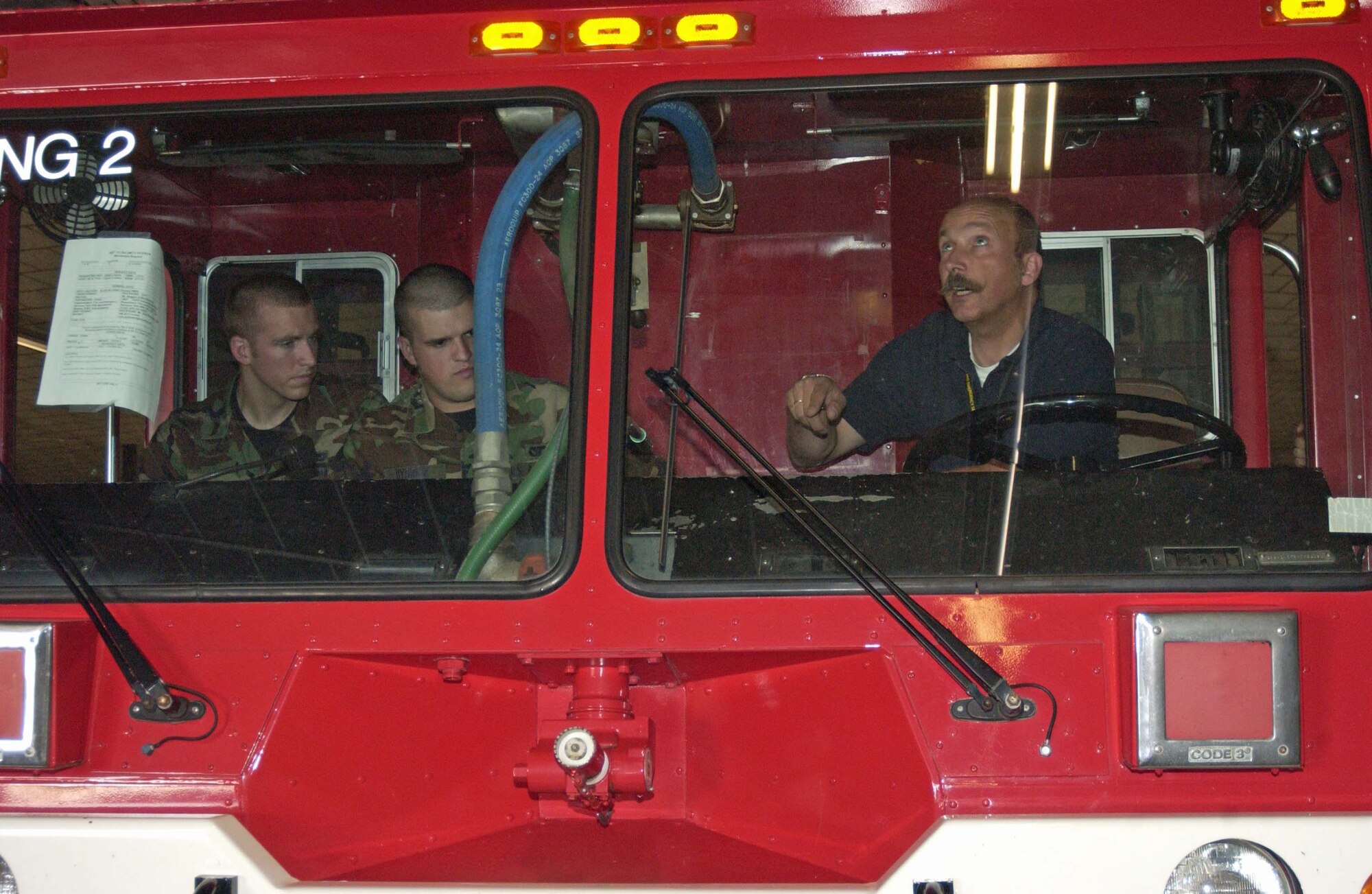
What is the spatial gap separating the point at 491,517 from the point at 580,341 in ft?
1.17

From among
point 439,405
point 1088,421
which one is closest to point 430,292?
point 439,405

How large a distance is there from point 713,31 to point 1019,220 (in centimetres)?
73

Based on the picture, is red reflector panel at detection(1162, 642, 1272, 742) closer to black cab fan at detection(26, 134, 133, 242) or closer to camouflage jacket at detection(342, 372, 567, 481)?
camouflage jacket at detection(342, 372, 567, 481)

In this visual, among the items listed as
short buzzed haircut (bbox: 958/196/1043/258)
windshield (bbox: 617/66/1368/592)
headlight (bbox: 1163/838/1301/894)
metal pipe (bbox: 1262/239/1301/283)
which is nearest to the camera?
headlight (bbox: 1163/838/1301/894)

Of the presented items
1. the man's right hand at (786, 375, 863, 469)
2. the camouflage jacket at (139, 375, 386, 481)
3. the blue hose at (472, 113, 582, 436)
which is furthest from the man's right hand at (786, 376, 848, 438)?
the camouflage jacket at (139, 375, 386, 481)

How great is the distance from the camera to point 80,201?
2592 mm

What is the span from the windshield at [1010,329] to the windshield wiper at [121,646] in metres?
0.82

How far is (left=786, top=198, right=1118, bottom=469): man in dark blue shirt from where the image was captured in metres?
2.42

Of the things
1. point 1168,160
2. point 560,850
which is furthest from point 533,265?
point 1168,160

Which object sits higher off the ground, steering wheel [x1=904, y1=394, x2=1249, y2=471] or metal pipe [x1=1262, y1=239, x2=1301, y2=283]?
metal pipe [x1=1262, y1=239, x2=1301, y2=283]

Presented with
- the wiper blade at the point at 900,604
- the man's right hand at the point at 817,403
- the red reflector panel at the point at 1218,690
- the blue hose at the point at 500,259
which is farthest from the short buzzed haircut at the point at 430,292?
Result: the red reflector panel at the point at 1218,690

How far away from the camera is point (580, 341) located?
231cm

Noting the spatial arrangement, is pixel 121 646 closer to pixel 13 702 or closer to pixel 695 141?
pixel 13 702

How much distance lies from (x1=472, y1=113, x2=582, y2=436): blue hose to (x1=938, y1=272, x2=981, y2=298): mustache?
2.68ft
